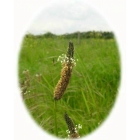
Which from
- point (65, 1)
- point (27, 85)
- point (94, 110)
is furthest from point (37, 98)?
point (65, 1)

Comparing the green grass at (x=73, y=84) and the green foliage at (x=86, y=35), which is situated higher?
the green foliage at (x=86, y=35)

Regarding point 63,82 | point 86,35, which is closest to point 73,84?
point 63,82

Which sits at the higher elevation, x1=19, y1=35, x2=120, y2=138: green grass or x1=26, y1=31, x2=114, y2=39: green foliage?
x1=26, y1=31, x2=114, y2=39: green foliage

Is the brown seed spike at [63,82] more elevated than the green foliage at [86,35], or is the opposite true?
the green foliage at [86,35]

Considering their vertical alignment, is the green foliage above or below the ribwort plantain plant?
above

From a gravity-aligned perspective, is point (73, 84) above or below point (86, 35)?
below

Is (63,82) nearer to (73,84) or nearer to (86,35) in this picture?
(73,84)

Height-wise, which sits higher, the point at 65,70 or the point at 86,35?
the point at 86,35

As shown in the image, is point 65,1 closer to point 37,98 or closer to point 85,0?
point 85,0
